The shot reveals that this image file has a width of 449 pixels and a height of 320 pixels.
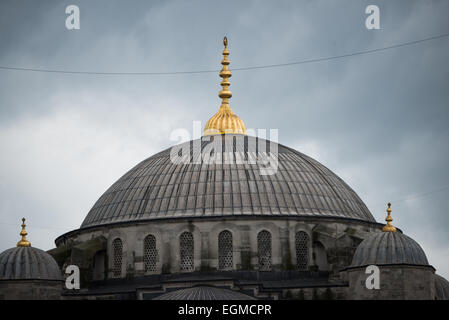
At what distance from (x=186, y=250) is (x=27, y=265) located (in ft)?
28.0

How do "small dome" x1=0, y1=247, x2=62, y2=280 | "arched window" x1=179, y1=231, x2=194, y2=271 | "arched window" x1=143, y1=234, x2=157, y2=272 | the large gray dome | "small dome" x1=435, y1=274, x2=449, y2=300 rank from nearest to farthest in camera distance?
1. "small dome" x1=0, y1=247, x2=62, y2=280
2. "arched window" x1=179, y1=231, x2=194, y2=271
3. "arched window" x1=143, y1=234, x2=157, y2=272
4. the large gray dome
5. "small dome" x1=435, y1=274, x2=449, y2=300

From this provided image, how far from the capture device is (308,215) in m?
75.6

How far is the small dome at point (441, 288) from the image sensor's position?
77.1 meters

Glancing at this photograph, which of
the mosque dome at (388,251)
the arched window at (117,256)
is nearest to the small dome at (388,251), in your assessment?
the mosque dome at (388,251)

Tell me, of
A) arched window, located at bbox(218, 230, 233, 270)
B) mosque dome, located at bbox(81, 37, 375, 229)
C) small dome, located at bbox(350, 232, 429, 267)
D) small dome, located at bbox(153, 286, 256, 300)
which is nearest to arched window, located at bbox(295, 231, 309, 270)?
mosque dome, located at bbox(81, 37, 375, 229)

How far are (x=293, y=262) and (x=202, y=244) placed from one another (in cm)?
497

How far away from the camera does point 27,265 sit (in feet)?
237

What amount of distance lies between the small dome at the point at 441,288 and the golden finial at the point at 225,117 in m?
15.3

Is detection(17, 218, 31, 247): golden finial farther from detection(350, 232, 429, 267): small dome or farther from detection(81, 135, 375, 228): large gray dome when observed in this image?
detection(350, 232, 429, 267): small dome

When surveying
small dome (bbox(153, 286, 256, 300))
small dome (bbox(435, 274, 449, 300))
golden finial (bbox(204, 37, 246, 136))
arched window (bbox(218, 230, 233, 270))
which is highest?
golden finial (bbox(204, 37, 246, 136))

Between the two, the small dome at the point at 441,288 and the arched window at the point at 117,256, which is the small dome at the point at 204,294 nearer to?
the arched window at the point at 117,256

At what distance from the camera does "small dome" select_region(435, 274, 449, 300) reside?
77.1 m

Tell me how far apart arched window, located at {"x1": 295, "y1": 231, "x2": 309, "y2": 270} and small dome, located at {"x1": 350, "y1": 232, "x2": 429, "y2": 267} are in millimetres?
4834
